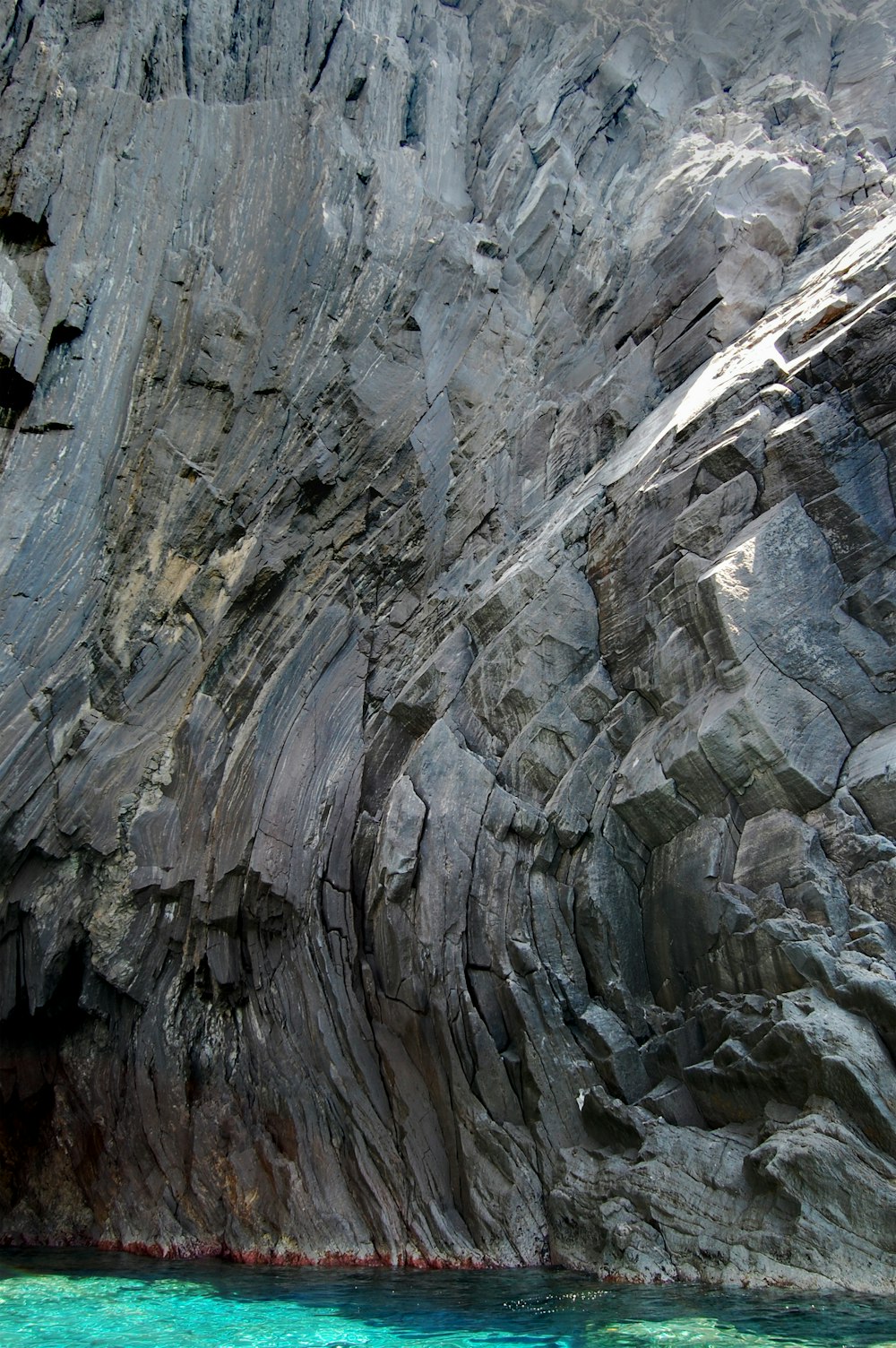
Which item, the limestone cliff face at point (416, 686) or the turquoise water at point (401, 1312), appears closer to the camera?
the turquoise water at point (401, 1312)

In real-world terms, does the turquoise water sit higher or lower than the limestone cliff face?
lower

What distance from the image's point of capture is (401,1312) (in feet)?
37.1

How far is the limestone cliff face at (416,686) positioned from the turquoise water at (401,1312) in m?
0.94

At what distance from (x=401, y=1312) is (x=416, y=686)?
9968 millimetres

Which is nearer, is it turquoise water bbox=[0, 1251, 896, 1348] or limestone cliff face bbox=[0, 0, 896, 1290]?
turquoise water bbox=[0, 1251, 896, 1348]

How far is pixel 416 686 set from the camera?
18.3m

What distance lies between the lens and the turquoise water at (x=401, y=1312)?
30.6 feet

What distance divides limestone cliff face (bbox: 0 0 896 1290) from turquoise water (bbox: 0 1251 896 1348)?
0.94 metres

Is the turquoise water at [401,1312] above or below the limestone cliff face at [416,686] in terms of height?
→ below

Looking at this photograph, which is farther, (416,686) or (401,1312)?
(416,686)

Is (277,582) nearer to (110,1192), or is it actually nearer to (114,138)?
(114,138)

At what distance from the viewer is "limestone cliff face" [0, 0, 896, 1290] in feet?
43.6

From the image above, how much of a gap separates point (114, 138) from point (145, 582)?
8609 mm

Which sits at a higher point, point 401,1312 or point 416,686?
point 416,686
